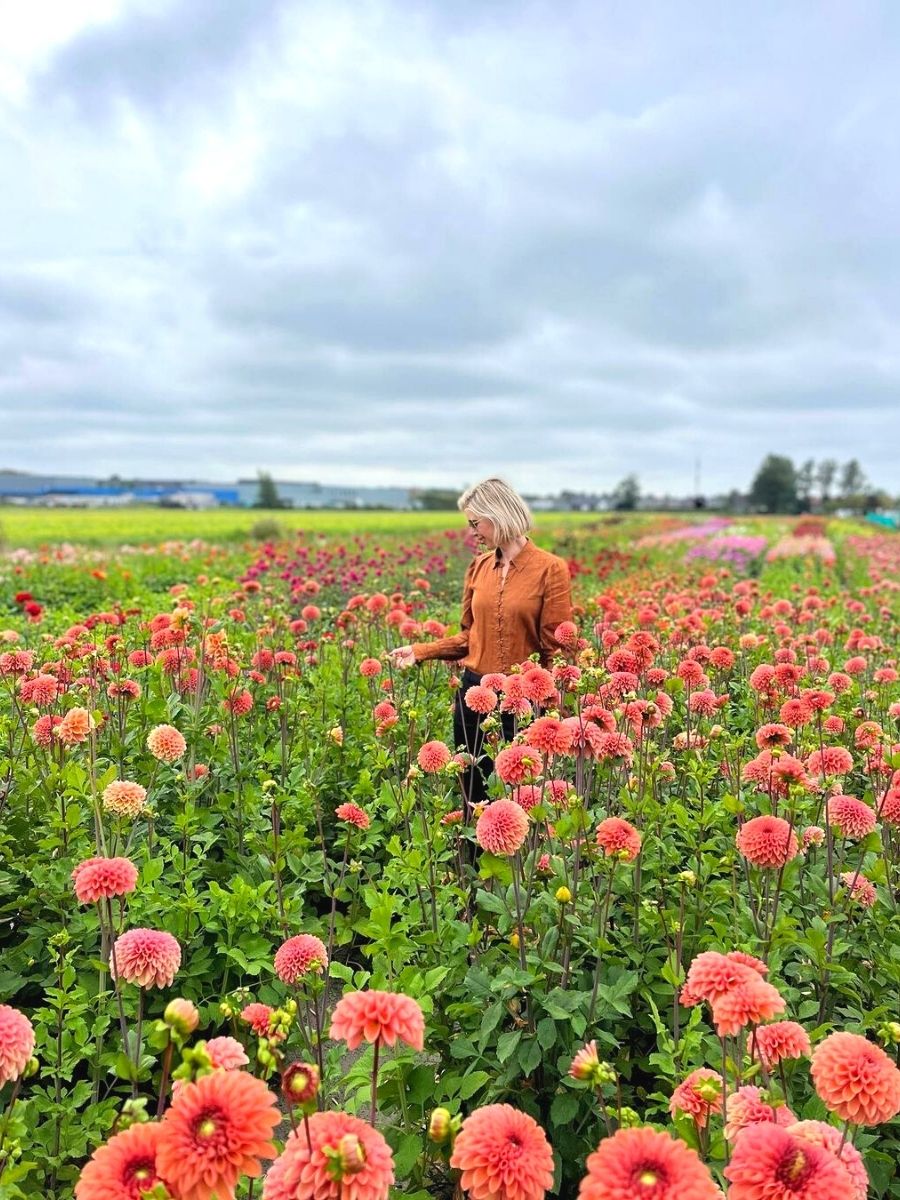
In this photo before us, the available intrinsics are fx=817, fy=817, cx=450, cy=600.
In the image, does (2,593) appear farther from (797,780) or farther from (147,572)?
(797,780)

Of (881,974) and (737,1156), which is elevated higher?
(737,1156)

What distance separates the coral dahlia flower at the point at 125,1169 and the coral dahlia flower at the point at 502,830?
0.99 metres

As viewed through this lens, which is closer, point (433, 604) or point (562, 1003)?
point (562, 1003)

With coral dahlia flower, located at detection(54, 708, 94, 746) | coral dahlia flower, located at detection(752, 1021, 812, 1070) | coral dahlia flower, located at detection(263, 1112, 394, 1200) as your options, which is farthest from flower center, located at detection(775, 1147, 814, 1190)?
coral dahlia flower, located at detection(54, 708, 94, 746)

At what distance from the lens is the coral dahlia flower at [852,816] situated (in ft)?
8.09

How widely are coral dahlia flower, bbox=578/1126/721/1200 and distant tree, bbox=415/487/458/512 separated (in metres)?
73.5

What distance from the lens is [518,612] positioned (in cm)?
437

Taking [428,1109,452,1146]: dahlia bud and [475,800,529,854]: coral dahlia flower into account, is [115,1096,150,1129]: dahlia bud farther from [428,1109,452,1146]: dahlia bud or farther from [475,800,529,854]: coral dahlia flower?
[475,800,529,854]: coral dahlia flower

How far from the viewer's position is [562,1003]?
213 cm

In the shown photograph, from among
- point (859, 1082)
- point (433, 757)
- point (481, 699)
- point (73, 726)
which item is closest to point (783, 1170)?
point (859, 1082)

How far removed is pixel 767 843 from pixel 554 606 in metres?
2.33

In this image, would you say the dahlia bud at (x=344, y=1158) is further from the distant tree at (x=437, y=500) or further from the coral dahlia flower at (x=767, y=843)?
the distant tree at (x=437, y=500)

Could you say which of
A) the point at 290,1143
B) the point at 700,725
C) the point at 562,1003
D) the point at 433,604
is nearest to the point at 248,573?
the point at 433,604

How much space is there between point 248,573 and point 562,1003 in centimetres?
1045
